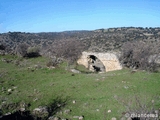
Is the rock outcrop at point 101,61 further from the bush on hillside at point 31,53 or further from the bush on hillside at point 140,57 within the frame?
the bush on hillside at point 31,53

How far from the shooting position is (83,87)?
40.2 feet

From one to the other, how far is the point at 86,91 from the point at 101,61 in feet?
64.0

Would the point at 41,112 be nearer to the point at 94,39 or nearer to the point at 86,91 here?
the point at 86,91

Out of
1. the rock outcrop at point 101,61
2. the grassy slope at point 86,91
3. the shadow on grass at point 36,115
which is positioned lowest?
the rock outcrop at point 101,61

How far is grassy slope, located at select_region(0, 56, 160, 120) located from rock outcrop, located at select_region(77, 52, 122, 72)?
1180 centimetres

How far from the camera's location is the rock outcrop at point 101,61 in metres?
27.5

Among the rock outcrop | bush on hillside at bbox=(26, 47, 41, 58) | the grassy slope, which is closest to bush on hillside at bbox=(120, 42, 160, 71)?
the rock outcrop

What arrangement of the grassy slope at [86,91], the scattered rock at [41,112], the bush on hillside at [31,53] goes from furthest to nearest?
the bush on hillside at [31,53], the grassy slope at [86,91], the scattered rock at [41,112]

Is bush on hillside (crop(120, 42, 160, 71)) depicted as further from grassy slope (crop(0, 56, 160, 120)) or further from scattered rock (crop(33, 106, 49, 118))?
scattered rock (crop(33, 106, 49, 118))

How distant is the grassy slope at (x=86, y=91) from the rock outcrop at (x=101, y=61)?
11.8m

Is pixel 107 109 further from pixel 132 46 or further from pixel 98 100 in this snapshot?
pixel 132 46

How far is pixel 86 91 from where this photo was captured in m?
11.6

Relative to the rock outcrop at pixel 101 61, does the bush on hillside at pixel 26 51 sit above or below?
above

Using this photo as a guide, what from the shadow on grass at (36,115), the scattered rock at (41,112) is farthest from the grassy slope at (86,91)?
the scattered rock at (41,112)
